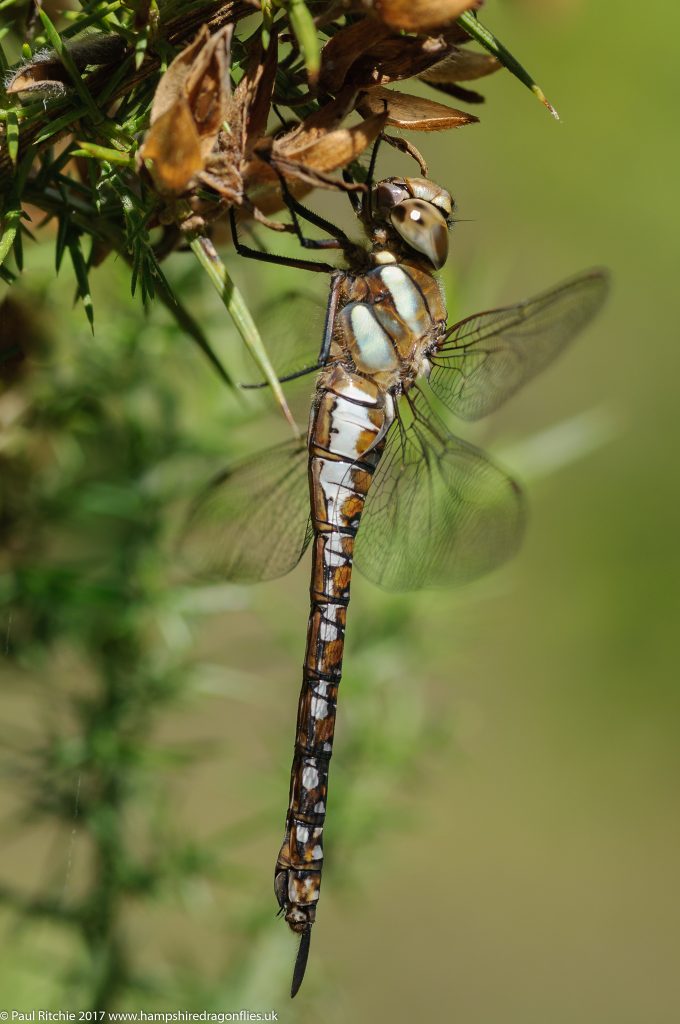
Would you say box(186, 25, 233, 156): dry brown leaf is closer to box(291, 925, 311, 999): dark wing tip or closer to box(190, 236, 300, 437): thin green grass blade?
box(190, 236, 300, 437): thin green grass blade

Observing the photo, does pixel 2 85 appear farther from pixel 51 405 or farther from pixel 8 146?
pixel 51 405

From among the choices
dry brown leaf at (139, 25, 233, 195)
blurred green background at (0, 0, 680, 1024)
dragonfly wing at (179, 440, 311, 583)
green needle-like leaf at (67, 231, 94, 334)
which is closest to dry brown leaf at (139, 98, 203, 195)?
dry brown leaf at (139, 25, 233, 195)

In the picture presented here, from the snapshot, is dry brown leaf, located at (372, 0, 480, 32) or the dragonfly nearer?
dry brown leaf, located at (372, 0, 480, 32)

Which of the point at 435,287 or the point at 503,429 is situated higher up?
the point at 503,429

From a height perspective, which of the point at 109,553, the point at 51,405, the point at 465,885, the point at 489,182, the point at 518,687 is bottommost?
the point at 465,885

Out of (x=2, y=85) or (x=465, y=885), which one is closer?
(x=2, y=85)

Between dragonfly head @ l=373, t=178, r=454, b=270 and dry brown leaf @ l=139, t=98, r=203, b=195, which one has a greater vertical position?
dragonfly head @ l=373, t=178, r=454, b=270

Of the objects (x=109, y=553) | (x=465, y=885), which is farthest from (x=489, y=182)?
(x=109, y=553)
